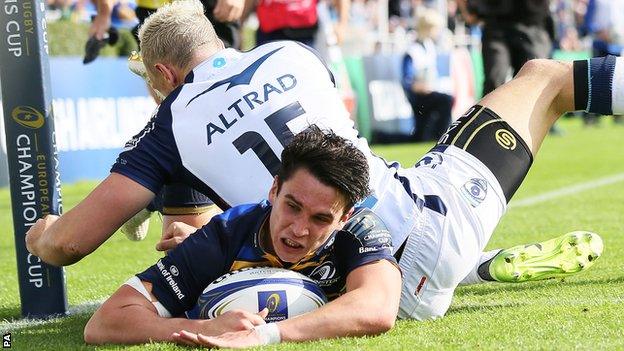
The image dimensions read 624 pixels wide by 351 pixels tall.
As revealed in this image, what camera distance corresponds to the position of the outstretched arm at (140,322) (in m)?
4.09

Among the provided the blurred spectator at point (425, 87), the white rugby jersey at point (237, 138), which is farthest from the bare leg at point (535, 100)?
the blurred spectator at point (425, 87)

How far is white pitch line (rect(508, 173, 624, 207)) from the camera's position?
377 inches

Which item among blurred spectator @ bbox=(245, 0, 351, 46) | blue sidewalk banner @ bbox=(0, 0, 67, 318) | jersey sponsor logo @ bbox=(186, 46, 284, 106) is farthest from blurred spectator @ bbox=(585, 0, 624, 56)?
blue sidewalk banner @ bbox=(0, 0, 67, 318)

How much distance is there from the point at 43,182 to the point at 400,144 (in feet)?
38.8

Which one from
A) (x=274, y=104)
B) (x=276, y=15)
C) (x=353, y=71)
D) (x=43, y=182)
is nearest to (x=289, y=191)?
(x=274, y=104)

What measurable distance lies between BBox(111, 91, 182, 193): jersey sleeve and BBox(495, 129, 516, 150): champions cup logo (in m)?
1.39

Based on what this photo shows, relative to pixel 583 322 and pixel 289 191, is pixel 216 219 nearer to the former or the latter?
pixel 289 191

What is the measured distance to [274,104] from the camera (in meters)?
4.73

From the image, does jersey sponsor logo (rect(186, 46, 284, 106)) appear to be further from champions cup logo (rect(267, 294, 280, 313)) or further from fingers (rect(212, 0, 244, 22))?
fingers (rect(212, 0, 244, 22))

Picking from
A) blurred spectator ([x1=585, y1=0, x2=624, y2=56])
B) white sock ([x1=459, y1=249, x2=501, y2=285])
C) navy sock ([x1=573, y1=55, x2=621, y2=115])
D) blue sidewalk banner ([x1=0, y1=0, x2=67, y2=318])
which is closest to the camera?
blue sidewalk banner ([x1=0, y1=0, x2=67, y2=318])

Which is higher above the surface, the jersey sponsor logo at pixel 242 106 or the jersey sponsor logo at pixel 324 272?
the jersey sponsor logo at pixel 242 106

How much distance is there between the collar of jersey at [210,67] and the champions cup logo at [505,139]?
1146 mm

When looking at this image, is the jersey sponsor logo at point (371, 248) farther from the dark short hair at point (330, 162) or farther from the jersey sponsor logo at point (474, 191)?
the jersey sponsor logo at point (474, 191)

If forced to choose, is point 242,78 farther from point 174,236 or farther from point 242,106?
point 174,236
